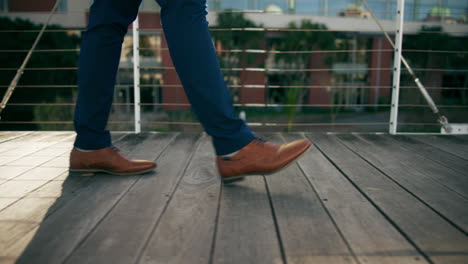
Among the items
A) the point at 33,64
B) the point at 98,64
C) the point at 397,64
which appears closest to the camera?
the point at 98,64

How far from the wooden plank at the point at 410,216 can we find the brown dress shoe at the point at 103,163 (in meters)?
0.45

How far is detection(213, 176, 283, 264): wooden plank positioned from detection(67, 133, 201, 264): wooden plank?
97 mm

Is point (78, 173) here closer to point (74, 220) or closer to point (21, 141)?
point (74, 220)

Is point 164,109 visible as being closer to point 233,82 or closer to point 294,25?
point 233,82

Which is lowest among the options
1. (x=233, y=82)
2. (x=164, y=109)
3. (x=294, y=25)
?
(x=164, y=109)

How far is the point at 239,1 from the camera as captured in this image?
970 cm

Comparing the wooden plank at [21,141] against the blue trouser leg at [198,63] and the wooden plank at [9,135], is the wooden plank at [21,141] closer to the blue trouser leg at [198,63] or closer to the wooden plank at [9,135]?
the wooden plank at [9,135]

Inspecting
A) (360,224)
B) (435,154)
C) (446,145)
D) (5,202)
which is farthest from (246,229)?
(446,145)

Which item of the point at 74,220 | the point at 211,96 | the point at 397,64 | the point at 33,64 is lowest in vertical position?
the point at 74,220

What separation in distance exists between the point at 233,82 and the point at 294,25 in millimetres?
2346

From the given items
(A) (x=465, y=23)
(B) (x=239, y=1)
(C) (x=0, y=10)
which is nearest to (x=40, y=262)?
(B) (x=239, y=1)

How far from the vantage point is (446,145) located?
1.07 metres

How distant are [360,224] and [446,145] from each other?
0.73 metres

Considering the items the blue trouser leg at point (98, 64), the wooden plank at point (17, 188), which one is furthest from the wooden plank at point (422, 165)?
the wooden plank at point (17, 188)
